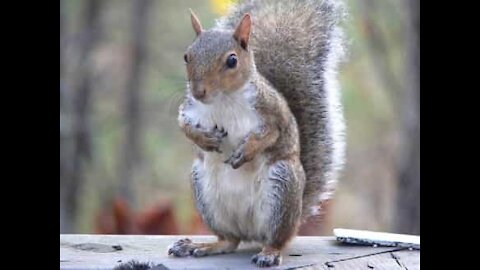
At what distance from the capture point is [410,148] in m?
5.18

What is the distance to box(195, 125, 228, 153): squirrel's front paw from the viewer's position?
2.68 m

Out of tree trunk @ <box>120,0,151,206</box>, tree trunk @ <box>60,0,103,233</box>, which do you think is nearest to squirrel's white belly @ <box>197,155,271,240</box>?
tree trunk @ <box>60,0,103,233</box>

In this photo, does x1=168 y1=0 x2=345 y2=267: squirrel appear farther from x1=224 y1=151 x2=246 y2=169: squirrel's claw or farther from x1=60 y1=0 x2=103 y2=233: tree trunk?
x1=60 y1=0 x2=103 y2=233: tree trunk

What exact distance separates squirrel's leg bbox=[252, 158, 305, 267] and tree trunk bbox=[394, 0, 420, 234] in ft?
7.77

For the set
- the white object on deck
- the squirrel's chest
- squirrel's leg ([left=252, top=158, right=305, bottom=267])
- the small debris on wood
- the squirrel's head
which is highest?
the squirrel's head

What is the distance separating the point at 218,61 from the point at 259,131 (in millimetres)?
222

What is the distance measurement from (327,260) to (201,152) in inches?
18.1

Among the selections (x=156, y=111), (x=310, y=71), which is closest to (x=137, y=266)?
(x=310, y=71)

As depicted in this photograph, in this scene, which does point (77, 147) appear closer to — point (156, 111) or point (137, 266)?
point (156, 111)

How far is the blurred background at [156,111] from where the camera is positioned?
5660mm

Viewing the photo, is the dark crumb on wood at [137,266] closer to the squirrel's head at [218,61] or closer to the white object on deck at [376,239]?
the squirrel's head at [218,61]
